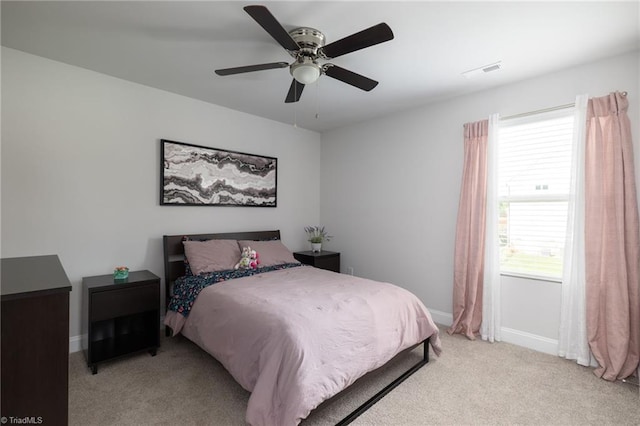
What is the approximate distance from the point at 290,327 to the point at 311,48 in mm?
1934

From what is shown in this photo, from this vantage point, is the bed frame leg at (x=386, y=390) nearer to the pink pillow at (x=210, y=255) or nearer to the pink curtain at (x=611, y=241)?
the pink curtain at (x=611, y=241)

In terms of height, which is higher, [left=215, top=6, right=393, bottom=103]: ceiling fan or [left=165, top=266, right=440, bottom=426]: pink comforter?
[left=215, top=6, right=393, bottom=103]: ceiling fan

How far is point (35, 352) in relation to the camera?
112cm

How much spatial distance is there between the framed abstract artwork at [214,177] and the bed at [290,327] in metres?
0.62

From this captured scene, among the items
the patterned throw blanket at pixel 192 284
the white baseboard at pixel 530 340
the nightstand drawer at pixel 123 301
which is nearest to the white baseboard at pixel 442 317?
the white baseboard at pixel 530 340

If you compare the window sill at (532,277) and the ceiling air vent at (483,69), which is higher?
the ceiling air vent at (483,69)

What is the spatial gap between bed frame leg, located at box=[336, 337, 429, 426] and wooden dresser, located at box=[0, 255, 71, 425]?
148cm

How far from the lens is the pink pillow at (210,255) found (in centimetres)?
319

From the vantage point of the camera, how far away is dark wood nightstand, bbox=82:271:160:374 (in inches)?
98.3

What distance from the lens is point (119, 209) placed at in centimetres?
312

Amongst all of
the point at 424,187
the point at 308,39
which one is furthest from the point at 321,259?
the point at 308,39

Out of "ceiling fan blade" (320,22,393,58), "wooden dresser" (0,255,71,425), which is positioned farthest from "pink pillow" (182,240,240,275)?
"ceiling fan blade" (320,22,393,58)

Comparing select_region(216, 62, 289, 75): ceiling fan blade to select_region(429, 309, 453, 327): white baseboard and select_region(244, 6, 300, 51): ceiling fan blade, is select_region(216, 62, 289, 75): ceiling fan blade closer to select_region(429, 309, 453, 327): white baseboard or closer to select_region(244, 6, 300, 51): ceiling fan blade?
select_region(244, 6, 300, 51): ceiling fan blade

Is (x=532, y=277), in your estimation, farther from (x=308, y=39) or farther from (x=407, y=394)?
(x=308, y=39)
